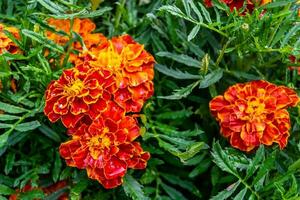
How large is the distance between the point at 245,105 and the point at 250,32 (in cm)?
14

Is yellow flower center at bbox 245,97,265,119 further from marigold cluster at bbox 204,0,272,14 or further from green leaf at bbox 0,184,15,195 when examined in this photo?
green leaf at bbox 0,184,15,195

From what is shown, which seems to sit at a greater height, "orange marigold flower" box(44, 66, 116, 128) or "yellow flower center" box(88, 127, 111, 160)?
"orange marigold flower" box(44, 66, 116, 128)

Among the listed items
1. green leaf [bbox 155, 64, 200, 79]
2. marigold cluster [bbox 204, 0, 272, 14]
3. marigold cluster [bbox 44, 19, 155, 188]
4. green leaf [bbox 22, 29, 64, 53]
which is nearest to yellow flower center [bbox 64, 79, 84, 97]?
marigold cluster [bbox 44, 19, 155, 188]

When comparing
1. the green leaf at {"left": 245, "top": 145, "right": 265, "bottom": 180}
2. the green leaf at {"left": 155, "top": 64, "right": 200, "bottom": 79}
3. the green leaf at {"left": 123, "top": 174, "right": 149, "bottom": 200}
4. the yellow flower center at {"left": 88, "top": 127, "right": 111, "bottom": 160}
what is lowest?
the green leaf at {"left": 123, "top": 174, "right": 149, "bottom": 200}

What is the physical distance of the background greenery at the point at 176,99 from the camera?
1144 millimetres

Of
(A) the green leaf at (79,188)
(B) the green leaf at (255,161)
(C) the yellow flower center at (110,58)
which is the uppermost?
(C) the yellow flower center at (110,58)

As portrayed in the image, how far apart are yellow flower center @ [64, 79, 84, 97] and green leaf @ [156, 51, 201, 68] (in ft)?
0.66

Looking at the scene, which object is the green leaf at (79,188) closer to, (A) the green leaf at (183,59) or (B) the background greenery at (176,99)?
(B) the background greenery at (176,99)

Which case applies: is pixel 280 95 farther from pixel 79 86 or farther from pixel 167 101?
pixel 79 86

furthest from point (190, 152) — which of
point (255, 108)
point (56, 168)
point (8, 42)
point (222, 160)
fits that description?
point (8, 42)

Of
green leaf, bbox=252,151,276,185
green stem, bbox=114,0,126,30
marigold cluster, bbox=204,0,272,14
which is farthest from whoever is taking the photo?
green stem, bbox=114,0,126,30

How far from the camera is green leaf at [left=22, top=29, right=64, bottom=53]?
3.79 ft

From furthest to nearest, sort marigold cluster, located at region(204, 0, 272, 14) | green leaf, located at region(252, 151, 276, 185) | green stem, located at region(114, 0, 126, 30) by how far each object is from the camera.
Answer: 1. green stem, located at region(114, 0, 126, 30)
2. marigold cluster, located at region(204, 0, 272, 14)
3. green leaf, located at region(252, 151, 276, 185)

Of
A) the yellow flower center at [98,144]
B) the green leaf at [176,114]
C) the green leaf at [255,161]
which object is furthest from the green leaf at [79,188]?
the green leaf at [255,161]
